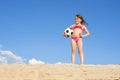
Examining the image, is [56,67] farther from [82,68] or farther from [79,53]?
[79,53]

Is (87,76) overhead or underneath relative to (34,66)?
underneath

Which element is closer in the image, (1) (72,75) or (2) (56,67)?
(1) (72,75)

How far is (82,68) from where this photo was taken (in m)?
7.54

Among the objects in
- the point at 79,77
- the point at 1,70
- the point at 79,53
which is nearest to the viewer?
the point at 79,77

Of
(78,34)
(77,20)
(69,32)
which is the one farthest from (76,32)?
(77,20)

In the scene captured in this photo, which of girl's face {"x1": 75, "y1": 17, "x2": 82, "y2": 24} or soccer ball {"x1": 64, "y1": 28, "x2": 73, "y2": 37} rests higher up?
girl's face {"x1": 75, "y1": 17, "x2": 82, "y2": 24}

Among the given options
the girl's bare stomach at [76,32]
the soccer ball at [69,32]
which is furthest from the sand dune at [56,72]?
the soccer ball at [69,32]

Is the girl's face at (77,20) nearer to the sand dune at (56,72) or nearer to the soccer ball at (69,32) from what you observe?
the soccer ball at (69,32)

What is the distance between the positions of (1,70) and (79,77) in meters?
2.10

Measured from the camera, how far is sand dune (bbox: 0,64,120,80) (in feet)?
22.3

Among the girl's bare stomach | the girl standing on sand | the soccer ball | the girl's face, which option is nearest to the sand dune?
the girl standing on sand

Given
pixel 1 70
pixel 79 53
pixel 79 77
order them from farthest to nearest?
pixel 79 53
pixel 1 70
pixel 79 77

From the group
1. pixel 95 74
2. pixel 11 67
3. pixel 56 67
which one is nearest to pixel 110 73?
pixel 95 74

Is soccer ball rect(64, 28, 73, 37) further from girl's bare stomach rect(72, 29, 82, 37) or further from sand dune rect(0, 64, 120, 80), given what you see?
sand dune rect(0, 64, 120, 80)
